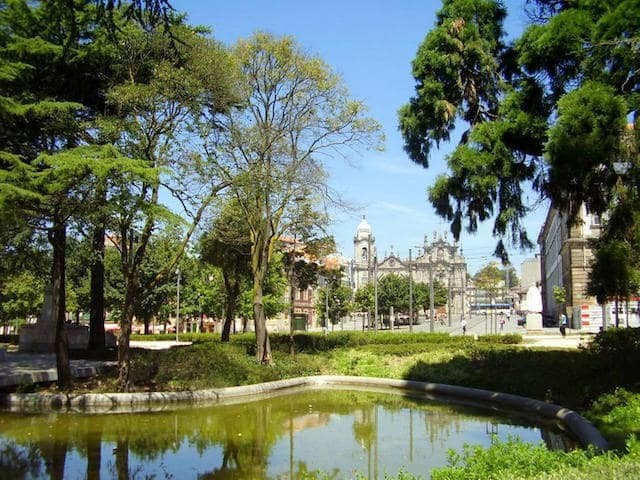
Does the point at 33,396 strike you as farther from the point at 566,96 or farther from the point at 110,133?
the point at 566,96

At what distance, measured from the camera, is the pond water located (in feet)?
33.1

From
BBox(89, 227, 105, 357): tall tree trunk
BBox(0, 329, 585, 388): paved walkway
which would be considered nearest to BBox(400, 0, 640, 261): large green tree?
BBox(0, 329, 585, 388): paved walkway

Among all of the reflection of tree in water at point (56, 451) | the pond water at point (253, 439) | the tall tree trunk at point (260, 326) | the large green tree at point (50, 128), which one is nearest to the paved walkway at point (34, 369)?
the large green tree at point (50, 128)

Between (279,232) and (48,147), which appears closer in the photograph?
(48,147)

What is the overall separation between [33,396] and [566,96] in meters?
14.1

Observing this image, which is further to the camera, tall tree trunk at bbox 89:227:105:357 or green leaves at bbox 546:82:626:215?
tall tree trunk at bbox 89:227:105:357

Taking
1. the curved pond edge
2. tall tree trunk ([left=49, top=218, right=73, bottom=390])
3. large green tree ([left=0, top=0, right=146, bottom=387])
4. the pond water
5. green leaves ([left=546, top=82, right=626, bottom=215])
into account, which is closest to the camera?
the pond water

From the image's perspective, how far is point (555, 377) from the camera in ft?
58.4

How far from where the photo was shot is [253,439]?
1257 cm

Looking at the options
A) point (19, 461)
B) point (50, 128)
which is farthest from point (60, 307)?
point (19, 461)

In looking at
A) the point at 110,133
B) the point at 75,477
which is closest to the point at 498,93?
the point at 110,133

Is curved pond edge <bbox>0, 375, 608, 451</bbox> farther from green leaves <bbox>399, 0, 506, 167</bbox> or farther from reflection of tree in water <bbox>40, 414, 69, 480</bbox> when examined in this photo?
green leaves <bbox>399, 0, 506, 167</bbox>

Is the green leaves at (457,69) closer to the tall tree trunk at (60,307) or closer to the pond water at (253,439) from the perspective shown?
the pond water at (253,439)

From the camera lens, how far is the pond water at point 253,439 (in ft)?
33.1
